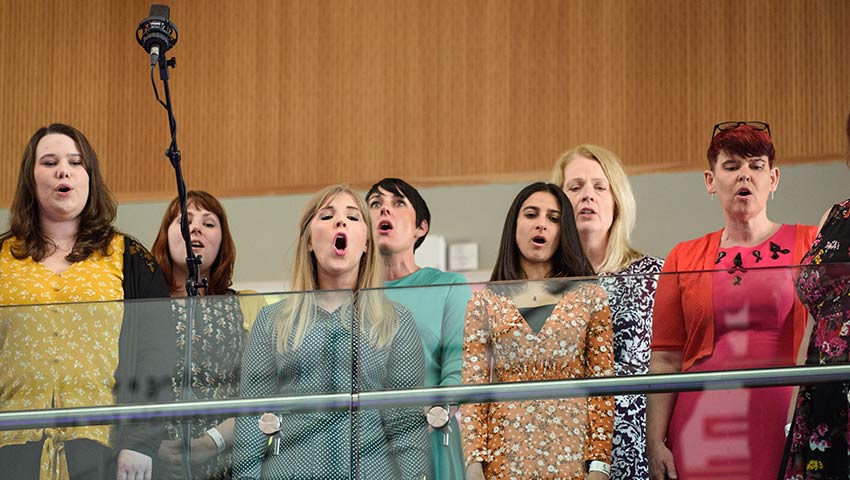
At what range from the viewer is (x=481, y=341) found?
242cm

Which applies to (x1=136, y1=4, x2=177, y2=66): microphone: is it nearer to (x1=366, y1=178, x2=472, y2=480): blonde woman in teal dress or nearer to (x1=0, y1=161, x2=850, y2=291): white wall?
(x1=366, y1=178, x2=472, y2=480): blonde woman in teal dress

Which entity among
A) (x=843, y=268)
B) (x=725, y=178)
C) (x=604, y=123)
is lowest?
(x=843, y=268)

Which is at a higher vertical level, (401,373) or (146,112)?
(146,112)

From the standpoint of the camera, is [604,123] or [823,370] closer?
[823,370]

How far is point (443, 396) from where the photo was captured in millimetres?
2371

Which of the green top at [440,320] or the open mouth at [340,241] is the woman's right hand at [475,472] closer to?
the green top at [440,320]

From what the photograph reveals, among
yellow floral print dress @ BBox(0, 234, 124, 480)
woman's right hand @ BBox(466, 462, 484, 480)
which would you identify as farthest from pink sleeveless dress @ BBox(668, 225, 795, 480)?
yellow floral print dress @ BBox(0, 234, 124, 480)

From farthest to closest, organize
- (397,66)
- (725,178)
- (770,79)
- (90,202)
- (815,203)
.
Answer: (397,66)
(770,79)
(815,203)
(725,178)
(90,202)

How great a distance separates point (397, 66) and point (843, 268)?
3514 mm

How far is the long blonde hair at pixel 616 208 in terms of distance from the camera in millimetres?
3361

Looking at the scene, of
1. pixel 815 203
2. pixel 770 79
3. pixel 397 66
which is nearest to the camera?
pixel 815 203

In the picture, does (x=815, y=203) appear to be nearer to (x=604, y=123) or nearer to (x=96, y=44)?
(x=604, y=123)

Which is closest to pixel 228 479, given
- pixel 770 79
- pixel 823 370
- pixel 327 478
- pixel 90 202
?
pixel 327 478

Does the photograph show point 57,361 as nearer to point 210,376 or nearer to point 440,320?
point 210,376
